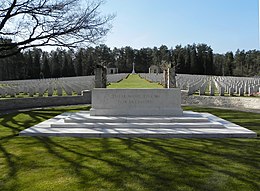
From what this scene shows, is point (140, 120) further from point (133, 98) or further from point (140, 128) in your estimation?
point (133, 98)

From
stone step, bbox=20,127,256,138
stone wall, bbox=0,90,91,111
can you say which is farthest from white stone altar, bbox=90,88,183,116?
stone wall, bbox=0,90,91,111

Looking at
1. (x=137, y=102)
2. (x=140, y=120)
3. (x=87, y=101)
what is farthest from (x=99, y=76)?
(x=87, y=101)

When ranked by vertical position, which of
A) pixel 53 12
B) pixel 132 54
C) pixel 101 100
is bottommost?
pixel 101 100

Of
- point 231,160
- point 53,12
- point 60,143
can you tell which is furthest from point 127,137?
point 53,12

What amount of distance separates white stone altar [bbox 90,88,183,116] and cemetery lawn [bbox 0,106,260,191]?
293cm

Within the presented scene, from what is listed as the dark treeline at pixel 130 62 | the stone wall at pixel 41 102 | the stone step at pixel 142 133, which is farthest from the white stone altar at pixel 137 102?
the dark treeline at pixel 130 62

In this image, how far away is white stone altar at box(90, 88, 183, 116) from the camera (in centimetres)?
1030

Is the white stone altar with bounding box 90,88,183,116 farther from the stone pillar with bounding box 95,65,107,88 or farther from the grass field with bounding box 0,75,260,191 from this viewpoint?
the grass field with bounding box 0,75,260,191

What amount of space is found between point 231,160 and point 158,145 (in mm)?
1818

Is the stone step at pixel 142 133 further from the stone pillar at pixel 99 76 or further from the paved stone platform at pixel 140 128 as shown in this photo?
the stone pillar at pixel 99 76

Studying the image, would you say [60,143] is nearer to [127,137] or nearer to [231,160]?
[127,137]

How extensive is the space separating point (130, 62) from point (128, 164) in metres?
86.0

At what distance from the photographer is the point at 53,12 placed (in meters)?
14.4

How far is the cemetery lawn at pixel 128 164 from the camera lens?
4.27 m
